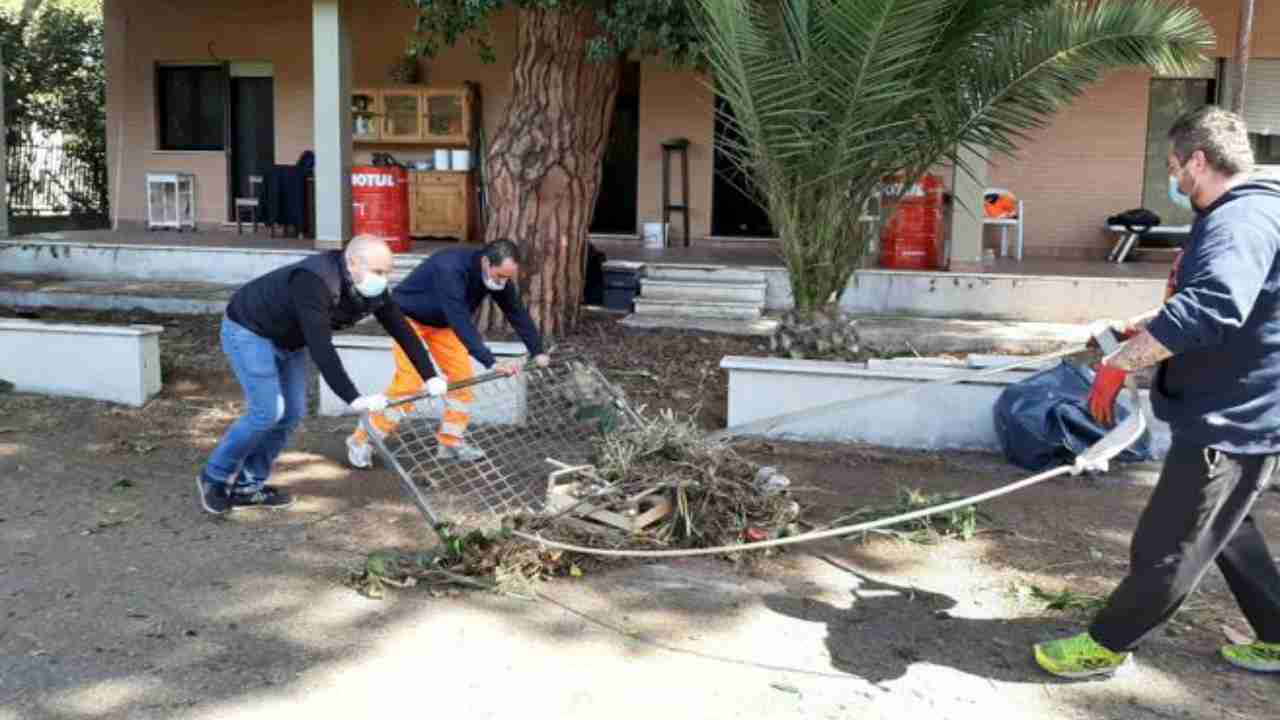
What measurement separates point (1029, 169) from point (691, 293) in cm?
501

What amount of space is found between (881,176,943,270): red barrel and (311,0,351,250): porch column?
5493 millimetres

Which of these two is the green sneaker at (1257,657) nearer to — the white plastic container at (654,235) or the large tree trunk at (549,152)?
the large tree trunk at (549,152)

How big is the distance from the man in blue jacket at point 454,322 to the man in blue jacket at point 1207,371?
9.21 feet

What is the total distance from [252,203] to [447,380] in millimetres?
9104

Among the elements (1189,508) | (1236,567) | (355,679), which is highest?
(1189,508)

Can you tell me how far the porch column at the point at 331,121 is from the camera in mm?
11438

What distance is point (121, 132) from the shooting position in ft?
50.1

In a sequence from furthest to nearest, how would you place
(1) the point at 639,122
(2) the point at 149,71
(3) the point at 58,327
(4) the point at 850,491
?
(2) the point at 149,71 < (1) the point at 639,122 < (3) the point at 58,327 < (4) the point at 850,491

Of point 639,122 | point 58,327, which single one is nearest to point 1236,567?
point 58,327

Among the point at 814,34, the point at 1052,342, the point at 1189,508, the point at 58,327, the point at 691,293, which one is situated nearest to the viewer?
the point at 1189,508

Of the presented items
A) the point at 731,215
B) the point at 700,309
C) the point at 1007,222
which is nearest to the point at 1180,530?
the point at 700,309

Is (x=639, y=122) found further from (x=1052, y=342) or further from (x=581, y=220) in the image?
(x=1052, y=342)

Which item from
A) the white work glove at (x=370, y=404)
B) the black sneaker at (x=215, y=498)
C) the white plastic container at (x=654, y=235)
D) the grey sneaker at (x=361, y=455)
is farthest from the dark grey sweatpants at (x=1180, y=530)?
the white plastic container at (x=654, y=235)

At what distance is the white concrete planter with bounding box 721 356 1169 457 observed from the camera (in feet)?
21.6
